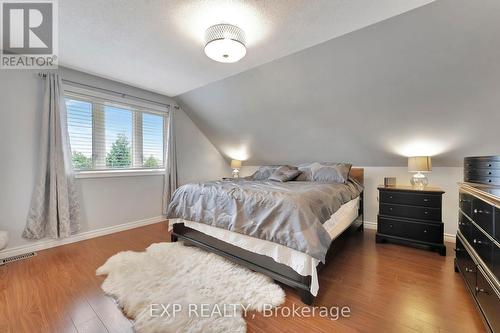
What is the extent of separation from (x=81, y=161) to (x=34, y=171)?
1.61ft

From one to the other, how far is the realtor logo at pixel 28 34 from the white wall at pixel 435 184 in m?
4.27

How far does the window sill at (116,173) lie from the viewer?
2.99 metres

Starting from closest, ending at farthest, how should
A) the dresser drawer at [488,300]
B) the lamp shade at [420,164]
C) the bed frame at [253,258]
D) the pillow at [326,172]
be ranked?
the dresser drawer at [488,300]
the bed frame at [253,258]
the lamp shade at [420,164]
the pillow at [326,172]

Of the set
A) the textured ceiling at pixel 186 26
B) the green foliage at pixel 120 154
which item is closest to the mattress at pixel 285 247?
the green foliage at pixel 120 154

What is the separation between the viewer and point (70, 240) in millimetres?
2863

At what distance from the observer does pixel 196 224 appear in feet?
8.20

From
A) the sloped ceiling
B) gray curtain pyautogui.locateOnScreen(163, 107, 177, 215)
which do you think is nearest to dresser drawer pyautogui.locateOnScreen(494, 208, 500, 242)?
the sloped ceiling

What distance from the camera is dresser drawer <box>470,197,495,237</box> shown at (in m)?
1.33

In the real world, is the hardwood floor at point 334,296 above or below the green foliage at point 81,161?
Result: below

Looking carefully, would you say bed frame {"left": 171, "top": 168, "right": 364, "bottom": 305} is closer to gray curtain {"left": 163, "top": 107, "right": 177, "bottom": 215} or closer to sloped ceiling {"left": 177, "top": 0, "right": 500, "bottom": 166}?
gray curtain {"left": 163, "top": 107, "right": 177, "bottom": 215}

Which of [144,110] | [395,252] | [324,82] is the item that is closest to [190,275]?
[395,252]

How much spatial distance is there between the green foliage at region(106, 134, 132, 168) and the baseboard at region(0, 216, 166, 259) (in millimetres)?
934

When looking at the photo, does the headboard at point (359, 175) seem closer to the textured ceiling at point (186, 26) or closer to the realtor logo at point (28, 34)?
the textured ceiling at point (186, 26)

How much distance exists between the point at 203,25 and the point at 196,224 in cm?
200
